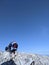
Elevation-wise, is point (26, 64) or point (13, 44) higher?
point (13, 44)

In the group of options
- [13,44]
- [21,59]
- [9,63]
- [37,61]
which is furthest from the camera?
[37,61]

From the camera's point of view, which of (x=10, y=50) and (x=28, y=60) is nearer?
(x=10, y=50)

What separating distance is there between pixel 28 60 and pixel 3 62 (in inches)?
98.3

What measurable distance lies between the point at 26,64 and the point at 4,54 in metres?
2.79

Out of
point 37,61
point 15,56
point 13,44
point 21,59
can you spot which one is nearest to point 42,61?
point 37,61

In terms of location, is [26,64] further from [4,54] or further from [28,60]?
[4,54]

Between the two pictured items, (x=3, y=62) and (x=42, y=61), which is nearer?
(x=3, y=62)

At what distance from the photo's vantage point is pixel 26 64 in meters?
17.0

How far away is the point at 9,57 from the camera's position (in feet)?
56.1

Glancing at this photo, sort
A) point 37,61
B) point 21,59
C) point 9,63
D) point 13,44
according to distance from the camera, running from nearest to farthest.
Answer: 1. point 13,44
2. point 9,63
3. point 21,59
4. point 37,61

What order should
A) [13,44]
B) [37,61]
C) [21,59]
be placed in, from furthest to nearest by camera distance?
[37,61], [21,59], [13,44]

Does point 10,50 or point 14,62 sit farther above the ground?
point 10,50

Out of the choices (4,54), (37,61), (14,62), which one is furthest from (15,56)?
(37,61)

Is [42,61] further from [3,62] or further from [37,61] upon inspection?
[3,62]
